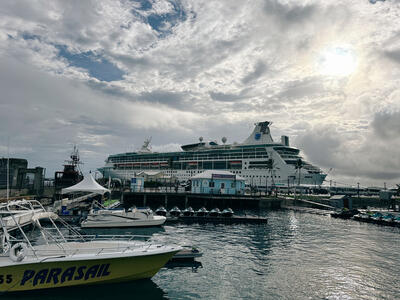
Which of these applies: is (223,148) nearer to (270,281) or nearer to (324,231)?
(324,231)

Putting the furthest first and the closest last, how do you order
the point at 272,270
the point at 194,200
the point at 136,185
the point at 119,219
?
1. the point at 136,185
2. the point at 194,200
3. the point at 119,219
4. the point at 272,270

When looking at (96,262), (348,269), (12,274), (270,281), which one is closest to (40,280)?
(12,274)

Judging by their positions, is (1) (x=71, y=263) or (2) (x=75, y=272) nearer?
(1) (x=71, y=263)

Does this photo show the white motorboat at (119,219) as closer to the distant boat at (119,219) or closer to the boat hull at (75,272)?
the distant boat at (119,219)

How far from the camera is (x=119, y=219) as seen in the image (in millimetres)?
25828

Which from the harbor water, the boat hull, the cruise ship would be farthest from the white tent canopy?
the cruise ship

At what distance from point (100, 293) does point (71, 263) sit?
1.93 m

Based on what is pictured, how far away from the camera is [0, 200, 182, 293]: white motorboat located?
33.9 ft

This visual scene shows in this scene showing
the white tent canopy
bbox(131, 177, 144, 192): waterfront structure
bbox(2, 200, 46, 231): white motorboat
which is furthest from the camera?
bbox(131, 177, 144, 192): waterfront structure

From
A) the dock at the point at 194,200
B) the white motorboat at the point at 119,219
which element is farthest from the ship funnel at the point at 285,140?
the white motorboat at the point at 119,219

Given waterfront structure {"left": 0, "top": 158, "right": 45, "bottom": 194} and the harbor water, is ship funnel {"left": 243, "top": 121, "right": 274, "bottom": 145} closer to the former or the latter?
the harbor water

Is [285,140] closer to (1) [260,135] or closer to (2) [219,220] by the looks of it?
(1) [260,135]

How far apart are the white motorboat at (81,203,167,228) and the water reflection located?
1434cm

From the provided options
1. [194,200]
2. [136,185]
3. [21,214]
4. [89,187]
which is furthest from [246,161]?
[21,214]
